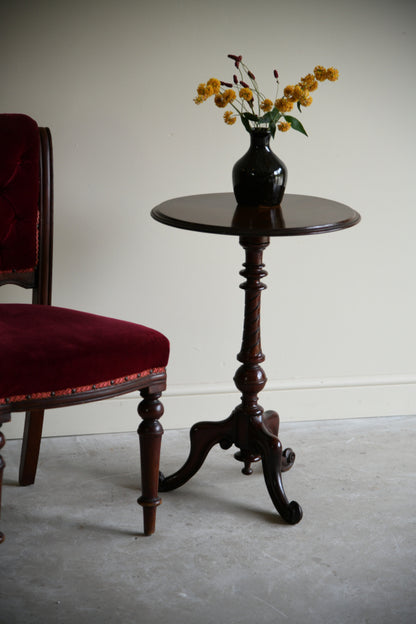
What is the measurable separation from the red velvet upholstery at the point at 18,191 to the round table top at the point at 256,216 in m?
0.35

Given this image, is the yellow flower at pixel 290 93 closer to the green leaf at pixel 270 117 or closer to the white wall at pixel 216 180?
the green leaf at pixel 270 117

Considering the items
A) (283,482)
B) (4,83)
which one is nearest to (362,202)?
(283,482)

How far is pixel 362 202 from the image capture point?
2701 mm

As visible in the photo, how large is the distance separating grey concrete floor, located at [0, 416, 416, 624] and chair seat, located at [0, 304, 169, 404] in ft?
1.51

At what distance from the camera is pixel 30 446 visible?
2.25 meters

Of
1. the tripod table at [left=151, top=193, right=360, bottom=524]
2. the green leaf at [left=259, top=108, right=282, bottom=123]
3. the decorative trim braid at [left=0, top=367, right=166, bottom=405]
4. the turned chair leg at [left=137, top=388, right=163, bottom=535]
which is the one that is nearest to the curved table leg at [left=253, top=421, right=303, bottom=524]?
the tripod table at [left=151, top=193, right=360, bottom=524]

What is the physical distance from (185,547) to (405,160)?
1.55m

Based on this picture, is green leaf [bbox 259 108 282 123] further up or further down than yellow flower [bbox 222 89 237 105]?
further down

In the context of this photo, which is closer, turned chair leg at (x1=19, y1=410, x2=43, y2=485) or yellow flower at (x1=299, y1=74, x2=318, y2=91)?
yellow flower at (x1=299, y1=74, x2=318, y2=91)

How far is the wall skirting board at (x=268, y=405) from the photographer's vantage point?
2643mm

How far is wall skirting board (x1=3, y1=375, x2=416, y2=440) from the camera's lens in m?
2.64

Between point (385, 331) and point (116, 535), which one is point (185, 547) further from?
point (385, 331)

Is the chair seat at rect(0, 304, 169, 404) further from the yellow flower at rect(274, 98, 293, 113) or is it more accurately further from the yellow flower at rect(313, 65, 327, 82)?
the yellow flower at rect(313, 65, 327, 82)

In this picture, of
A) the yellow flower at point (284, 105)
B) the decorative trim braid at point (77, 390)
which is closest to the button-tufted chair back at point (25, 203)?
the decorative trim braid at point (77, 390)
